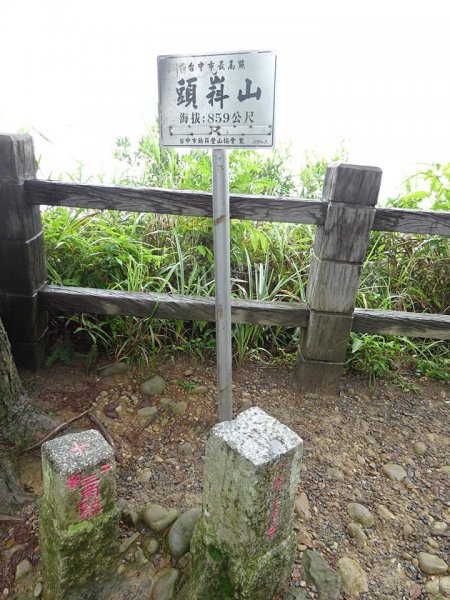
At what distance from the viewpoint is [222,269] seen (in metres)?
1.80

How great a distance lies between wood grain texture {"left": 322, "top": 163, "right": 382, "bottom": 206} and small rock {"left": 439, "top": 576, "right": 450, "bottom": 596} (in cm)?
173

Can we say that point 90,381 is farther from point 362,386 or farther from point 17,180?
point 362,386

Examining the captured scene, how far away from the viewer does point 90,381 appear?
2.62 metres

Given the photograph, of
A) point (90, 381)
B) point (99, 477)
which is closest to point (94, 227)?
point (90, 381)

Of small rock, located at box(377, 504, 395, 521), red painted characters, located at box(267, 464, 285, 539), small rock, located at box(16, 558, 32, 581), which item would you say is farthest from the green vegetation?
red painted characters, located at box(267, 464, 285, 539)

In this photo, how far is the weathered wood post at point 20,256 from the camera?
7.24 ft

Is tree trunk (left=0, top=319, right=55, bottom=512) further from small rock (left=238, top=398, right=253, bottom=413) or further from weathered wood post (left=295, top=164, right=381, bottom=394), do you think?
weathered wood post (left=295, top=164, right=381, bottom=394)

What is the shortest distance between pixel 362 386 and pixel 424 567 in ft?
3.85

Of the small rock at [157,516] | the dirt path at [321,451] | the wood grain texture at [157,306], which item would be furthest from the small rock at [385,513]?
the wood grain texture at [157,306]

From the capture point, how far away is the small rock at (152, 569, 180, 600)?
62.6 inches

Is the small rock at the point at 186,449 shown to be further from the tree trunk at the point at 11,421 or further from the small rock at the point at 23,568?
the small rock at the point at 23,568

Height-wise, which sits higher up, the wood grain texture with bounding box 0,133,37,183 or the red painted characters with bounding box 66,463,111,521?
the wood grain texture with bounding box 0,133,37,183

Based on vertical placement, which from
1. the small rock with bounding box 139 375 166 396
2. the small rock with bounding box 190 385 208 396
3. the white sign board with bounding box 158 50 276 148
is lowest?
the small rock with bounding box 190 385 208 396

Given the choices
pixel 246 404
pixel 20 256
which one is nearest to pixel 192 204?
pixel 20 256
